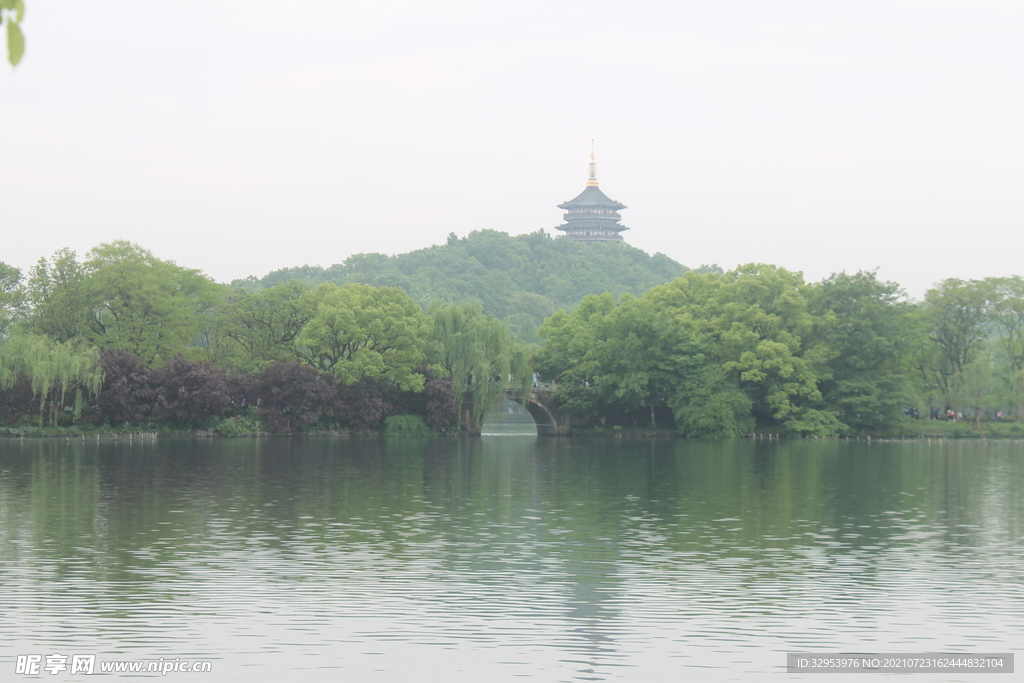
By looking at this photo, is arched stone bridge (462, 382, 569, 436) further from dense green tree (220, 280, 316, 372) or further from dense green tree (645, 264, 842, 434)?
dense green tree (220, 280, 316, 372)

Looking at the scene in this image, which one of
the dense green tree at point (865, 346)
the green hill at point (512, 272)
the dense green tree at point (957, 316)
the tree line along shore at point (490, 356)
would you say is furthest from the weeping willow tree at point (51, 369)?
the green hill at point (512, 272)

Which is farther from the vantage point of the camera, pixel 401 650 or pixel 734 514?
pixel 734 514

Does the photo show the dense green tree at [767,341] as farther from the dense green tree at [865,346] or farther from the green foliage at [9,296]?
the green foliage at [9,296]

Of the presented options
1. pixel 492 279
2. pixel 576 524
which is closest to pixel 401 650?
pixel 576 524

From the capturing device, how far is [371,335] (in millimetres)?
60969

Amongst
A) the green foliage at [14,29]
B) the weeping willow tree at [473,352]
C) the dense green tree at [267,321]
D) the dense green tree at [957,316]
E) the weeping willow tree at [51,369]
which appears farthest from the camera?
the dense green tree at [957,316]

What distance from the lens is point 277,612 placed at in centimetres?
1366

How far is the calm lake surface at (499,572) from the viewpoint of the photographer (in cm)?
1195

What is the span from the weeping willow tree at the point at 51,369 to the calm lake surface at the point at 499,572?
2041 cm

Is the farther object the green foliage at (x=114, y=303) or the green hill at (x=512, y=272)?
the green hill at (x=512, y=272)

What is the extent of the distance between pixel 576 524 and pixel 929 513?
814 centimetres

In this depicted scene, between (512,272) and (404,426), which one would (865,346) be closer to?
(404,426)

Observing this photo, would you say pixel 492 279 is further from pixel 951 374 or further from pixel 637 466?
pixel 637 466

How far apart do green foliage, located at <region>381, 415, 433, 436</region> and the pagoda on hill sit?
116877mm
